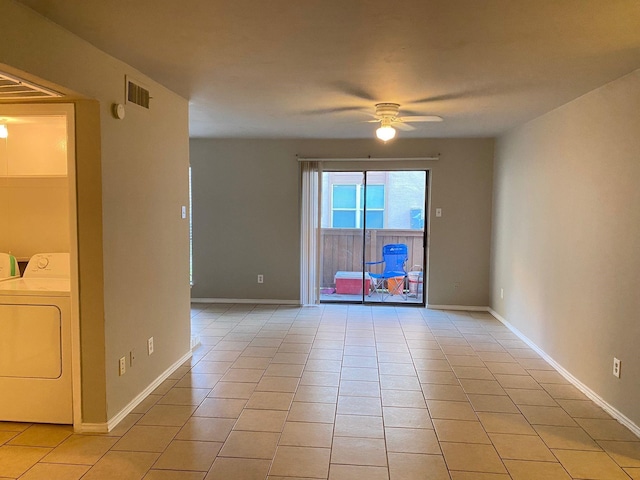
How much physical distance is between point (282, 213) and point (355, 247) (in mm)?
1237

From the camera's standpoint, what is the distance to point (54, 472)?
2.42 metres

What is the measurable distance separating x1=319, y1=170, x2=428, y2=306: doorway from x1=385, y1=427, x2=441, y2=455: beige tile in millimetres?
3770

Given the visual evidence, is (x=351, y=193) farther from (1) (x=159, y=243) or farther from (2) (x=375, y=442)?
(2) (x=375, y=442)

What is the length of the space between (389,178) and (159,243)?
13.0ft

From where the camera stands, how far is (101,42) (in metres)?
2.59

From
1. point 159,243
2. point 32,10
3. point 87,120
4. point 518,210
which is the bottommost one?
point 159,243

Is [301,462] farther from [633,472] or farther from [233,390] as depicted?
[633,472]

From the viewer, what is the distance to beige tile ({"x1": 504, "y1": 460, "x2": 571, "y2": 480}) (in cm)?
241

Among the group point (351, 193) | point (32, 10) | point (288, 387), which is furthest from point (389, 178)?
point (32, 10)

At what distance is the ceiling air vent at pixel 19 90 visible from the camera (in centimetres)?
228

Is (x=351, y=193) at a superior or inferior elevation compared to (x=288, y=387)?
superior

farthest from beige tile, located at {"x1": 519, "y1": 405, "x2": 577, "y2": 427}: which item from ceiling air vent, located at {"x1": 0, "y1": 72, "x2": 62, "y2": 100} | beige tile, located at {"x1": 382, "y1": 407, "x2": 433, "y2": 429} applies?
ceiling air vent, located at {"x1": 0, "y1": 72, "x2": 62, "y2": 100}

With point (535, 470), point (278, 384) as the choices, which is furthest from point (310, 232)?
point (535, 470)

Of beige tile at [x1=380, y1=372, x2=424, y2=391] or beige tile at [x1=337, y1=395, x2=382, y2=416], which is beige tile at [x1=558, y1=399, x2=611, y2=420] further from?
beige tile at [x1=337, y1=395, x2=382, y2=416]
